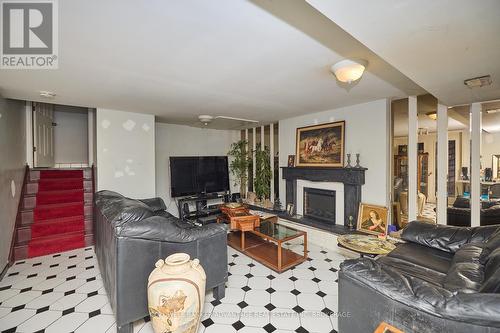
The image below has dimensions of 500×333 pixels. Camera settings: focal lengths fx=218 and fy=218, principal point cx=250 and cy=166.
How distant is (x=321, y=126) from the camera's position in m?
4.20

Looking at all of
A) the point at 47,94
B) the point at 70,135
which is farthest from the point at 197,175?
the point at 70,135

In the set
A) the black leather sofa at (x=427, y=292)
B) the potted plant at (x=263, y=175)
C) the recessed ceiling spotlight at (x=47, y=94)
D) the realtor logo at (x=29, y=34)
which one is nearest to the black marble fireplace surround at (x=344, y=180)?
the potted plant at (x=263, y=175)

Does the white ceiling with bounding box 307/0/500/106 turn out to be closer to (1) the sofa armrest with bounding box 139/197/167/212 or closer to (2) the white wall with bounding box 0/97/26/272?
(1) the sofa armrest with bounding box 139/197/167/212

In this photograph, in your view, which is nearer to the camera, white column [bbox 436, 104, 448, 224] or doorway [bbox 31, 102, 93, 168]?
white column [bbox 436, 104, 448, 224]

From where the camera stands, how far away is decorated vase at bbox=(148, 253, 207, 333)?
160 centimetres

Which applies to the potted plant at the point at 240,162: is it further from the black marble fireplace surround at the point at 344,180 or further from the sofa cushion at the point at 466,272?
the sofa cushion at the point at 466,272

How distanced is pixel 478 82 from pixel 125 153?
16.2ft

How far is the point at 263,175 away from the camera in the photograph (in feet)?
17.9

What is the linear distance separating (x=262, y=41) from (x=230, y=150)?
4814mm

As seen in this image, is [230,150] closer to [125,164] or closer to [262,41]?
[125,164]

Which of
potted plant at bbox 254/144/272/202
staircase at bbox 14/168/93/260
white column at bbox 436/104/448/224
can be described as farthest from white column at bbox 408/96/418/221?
staircase at bbox 14/168/93/260

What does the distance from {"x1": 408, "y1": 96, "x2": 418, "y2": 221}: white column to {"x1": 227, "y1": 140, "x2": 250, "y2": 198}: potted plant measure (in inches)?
140

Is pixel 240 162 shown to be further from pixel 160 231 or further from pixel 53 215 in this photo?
pixel 160 231

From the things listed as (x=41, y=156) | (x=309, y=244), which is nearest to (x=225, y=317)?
(x=309, y=244)
